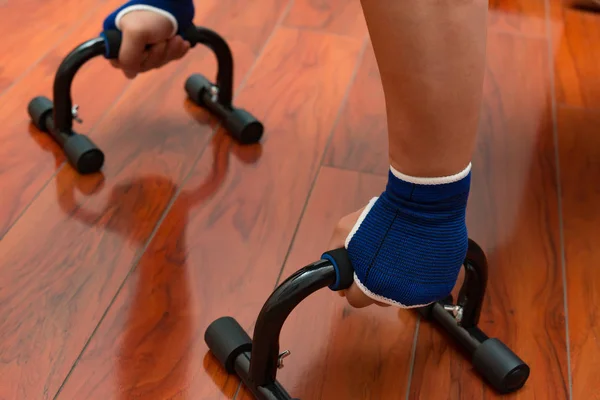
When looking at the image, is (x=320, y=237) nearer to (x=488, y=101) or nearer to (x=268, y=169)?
(x=268, y=169)

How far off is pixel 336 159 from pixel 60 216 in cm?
55

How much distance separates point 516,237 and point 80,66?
34.4 inches

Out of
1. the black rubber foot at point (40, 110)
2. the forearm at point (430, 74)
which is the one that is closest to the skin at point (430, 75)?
the forearm at point (430, 74)

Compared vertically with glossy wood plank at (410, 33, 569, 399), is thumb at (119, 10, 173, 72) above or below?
above

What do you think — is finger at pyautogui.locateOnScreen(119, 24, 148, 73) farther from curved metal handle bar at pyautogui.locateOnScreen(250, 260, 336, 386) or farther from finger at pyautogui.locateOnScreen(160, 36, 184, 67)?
curved metal handle bar at pyautogui.locateOnScreen(250, 260, 336, 386)

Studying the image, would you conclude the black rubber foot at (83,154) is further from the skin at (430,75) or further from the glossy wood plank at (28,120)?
the skin at (430,75)

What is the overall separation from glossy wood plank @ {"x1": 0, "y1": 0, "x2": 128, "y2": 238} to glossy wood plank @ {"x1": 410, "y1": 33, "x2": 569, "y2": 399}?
775 mm

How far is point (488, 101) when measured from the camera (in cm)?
174

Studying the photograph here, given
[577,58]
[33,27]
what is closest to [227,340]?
[33,27]

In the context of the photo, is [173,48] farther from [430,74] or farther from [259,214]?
[430,74]

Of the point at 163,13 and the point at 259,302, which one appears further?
the point at 163,13

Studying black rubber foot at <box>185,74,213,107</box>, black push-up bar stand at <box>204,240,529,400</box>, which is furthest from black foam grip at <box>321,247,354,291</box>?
black rubber foot at <box>185,74,213,107</box>

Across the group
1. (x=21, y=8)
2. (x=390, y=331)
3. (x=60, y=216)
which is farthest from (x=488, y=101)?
(x=21, y=8)

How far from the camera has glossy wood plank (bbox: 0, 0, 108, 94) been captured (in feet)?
5.61
